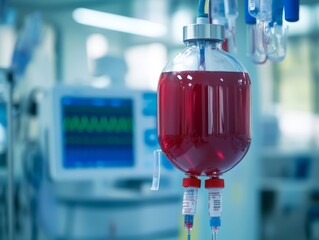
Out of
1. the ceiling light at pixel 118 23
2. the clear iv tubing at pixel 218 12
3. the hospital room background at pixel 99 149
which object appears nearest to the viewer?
the clear iv tubing at pixel 218 12

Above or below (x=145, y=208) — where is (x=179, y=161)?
above

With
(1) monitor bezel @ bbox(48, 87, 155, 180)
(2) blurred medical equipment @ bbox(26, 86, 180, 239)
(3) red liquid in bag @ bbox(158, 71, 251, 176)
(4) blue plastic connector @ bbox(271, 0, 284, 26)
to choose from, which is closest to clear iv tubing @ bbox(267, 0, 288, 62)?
(4) blue plastic connector @ bbox(271, 0, 284, 26)

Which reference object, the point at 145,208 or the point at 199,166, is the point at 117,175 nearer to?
the point at 145,208

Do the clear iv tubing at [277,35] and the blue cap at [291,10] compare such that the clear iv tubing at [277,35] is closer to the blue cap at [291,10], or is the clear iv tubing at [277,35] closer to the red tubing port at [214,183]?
the blue cap at [291,10]

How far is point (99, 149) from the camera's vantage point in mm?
1524

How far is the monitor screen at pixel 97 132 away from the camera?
1.48m

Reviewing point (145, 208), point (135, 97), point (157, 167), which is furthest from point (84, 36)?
point (157, 167)

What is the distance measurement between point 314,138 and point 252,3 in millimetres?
6464

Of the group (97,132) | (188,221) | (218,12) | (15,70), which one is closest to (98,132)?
(97,132)

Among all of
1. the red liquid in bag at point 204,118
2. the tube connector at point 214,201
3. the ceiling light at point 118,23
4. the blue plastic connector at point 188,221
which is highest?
the ceiling light at point 118,23

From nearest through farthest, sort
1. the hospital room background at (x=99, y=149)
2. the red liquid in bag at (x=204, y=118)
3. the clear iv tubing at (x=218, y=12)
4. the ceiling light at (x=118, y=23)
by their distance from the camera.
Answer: the red liquid in bag at (x=204, y=118) → the clear iv tubing at (x=218, y=12) → the hospital room background at (x=99, y=149) → the ceiling light at (x=118, y=23)

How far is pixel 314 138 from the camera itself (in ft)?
22.4

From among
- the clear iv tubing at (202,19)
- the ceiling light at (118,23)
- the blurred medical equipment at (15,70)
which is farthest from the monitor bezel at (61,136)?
the ceiling light at (118,23)

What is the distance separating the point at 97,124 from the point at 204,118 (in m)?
1.00
